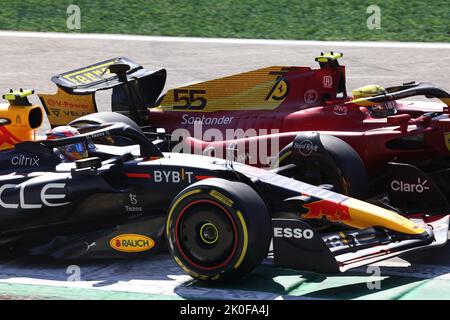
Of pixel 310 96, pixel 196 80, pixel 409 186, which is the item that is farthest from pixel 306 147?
pixel 196 80

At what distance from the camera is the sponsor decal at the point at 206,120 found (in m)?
12.7

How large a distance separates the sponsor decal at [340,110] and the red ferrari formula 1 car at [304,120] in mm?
14

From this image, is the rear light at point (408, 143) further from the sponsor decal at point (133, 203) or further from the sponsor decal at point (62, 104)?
the sponsor decal at point (62, 104)

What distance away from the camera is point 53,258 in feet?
32.5

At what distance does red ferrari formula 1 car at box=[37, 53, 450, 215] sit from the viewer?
34.0 feet

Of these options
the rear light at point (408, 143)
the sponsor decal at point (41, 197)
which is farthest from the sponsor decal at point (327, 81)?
the sponsor decal at point (41, 197)

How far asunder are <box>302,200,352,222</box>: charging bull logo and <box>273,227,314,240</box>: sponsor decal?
0.55 m

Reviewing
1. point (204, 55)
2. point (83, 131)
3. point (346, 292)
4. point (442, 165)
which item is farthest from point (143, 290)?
point (204, 55)

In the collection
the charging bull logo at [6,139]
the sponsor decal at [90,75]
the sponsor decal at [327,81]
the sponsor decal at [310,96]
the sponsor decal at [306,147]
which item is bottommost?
the sponsor decal at [306,147]

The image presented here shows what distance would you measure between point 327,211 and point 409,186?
1571 millimetres

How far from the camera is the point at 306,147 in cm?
1039

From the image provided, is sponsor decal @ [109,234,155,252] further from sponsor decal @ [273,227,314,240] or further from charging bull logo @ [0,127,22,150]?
charging bull logo @ [0,127,22,150]

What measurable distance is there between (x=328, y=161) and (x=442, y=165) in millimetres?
1366
